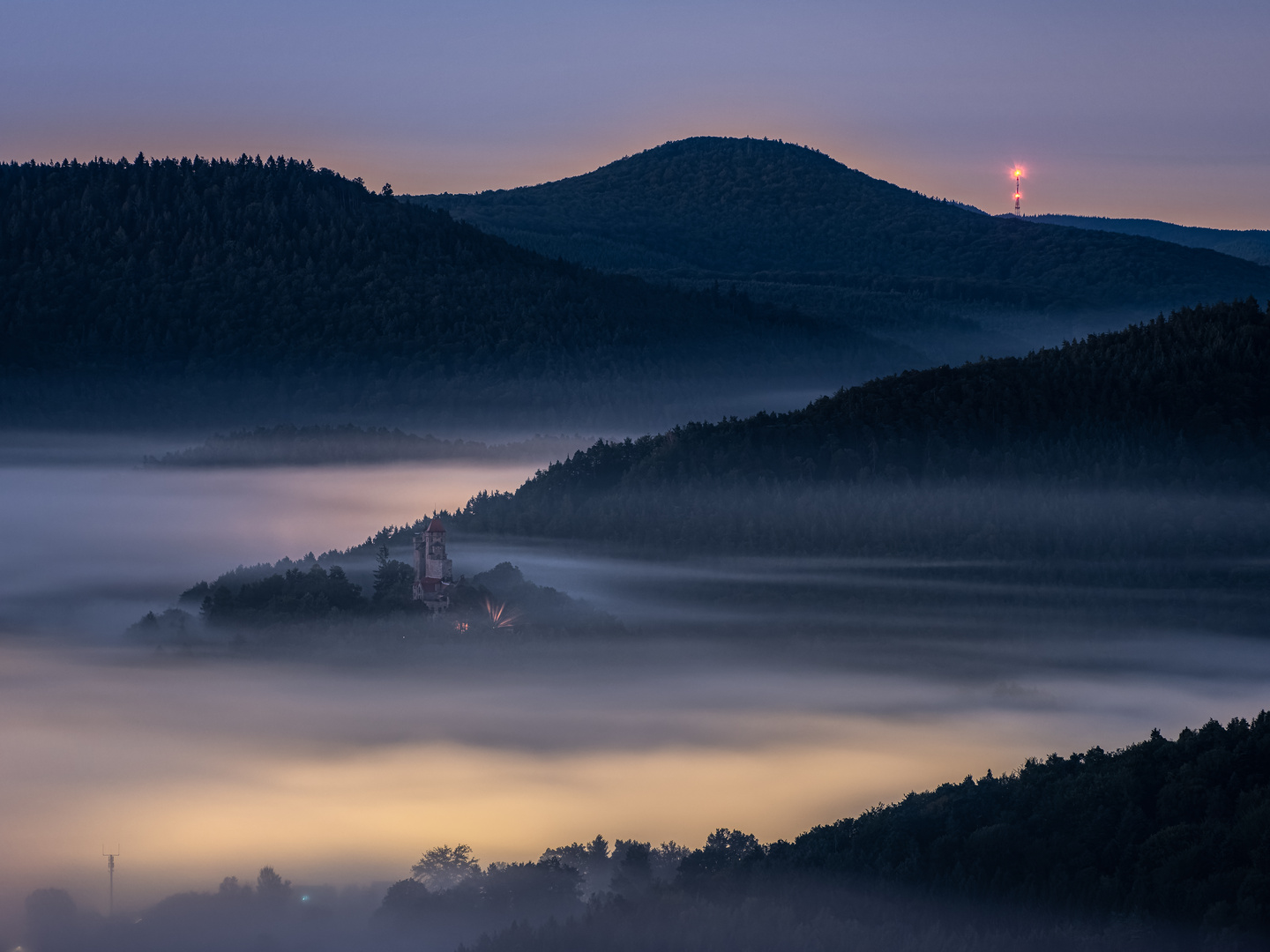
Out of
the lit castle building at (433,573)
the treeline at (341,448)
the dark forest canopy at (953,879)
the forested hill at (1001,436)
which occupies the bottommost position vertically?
the dark forest canopy at (953,879)

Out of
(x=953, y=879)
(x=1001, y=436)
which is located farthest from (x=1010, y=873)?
(x=1001, y=436)

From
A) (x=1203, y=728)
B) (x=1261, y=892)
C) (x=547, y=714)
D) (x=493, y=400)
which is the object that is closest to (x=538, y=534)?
(x=547, y=714)

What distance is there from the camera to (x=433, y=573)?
151 feet

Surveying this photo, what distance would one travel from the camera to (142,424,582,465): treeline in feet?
449

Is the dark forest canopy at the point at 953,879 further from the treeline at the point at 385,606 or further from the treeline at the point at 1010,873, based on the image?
the treeline at the point at 385,606

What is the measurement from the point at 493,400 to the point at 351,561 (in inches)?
4626

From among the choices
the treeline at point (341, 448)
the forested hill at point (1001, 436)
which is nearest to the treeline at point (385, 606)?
the forested hill at point (1001, 436)

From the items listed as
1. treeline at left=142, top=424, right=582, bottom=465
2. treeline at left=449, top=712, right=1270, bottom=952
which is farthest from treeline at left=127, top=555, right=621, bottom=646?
treeline at left=142, top=424, right=582, bottom=465

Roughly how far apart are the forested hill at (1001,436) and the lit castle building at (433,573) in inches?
828

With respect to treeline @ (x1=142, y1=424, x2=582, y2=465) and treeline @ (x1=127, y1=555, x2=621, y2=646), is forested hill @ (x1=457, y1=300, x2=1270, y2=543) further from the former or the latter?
treeline @ (x1=142, y1=424, x2=582, y2=465)

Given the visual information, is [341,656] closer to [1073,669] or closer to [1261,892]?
[1073,669]

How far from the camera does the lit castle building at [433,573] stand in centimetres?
4566

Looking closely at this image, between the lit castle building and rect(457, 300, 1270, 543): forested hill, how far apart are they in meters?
21.0

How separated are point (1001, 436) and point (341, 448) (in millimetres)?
85373
